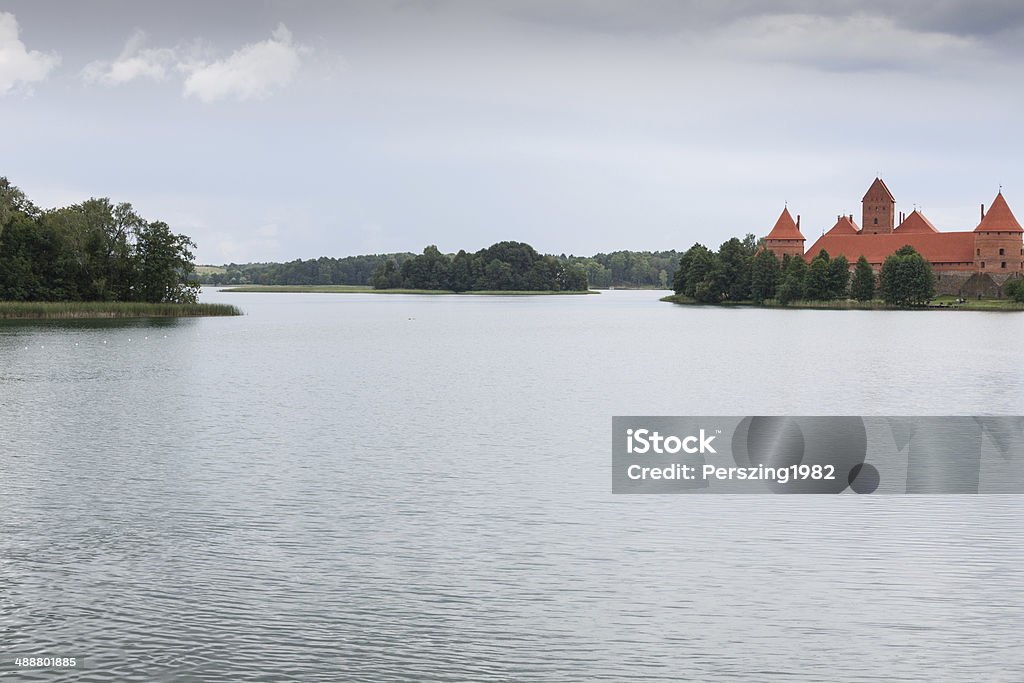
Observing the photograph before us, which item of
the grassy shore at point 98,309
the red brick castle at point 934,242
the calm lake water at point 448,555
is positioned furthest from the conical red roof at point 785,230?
the calm lake water at point 448,555

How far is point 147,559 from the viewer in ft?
38.4

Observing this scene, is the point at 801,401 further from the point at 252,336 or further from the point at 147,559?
the point at 252,336

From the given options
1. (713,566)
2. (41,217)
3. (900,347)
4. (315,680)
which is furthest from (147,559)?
(41,217)

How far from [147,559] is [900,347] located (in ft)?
148

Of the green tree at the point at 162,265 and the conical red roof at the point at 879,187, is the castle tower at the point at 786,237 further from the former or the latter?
the green tree at the point at 162,265

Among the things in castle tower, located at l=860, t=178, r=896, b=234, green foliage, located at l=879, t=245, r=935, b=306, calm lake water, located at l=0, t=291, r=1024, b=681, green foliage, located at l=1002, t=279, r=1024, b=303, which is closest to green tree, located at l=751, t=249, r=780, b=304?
green foliage, located at l=879, t=245, r=935, b=306

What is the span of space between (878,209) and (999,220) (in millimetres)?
29848

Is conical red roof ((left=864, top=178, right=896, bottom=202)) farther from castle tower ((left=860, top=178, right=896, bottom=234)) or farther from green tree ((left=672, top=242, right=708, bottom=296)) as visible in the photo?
green tree ((left=672, top=242, right=708, bottom=296))

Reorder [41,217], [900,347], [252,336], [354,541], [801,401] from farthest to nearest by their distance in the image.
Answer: [41,217] → [252,336] → [900,347] → [801,401] → [354,541]

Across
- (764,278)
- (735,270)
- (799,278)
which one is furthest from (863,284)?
(735,270)

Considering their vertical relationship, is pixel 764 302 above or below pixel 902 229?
below

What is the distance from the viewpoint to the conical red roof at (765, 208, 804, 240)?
480 ft

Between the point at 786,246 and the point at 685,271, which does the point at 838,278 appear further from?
the point at 786,246

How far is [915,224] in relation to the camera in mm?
155250
